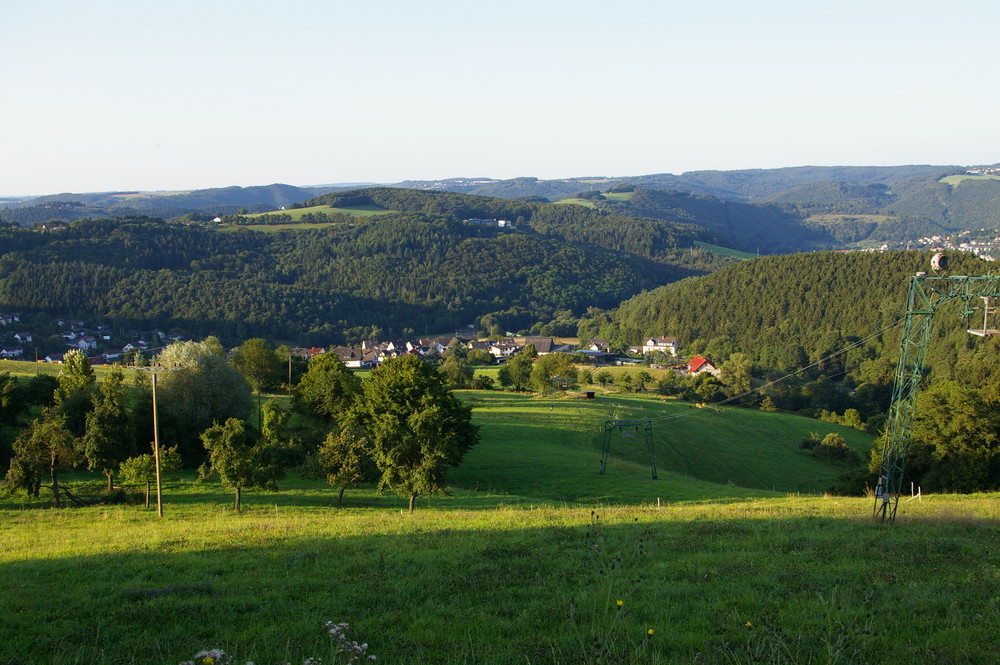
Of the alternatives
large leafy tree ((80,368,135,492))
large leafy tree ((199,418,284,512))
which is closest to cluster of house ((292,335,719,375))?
large leafy tree ((80,368,135,492))

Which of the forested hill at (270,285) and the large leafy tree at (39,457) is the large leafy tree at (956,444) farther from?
the forested hill at (270,285)

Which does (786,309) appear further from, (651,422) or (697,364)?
(651,422)

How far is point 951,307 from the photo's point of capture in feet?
355

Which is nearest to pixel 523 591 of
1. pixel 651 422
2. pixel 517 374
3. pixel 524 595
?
pixel 524 595

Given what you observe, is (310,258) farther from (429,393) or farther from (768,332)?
(429,393)

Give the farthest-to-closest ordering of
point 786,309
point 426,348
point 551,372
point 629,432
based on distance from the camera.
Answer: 1. point 786,309
2. point 426,348
3. point 551,372
4. point 629,432

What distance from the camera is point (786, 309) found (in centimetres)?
13362

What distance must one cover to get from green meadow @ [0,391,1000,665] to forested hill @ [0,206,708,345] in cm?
10995

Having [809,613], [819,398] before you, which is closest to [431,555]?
[809,613]

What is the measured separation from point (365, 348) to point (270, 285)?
38069 millimetres

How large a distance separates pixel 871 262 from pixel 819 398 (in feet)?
211

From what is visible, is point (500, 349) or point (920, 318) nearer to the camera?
point (920, 318)

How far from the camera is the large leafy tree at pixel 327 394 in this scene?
39.3 metres


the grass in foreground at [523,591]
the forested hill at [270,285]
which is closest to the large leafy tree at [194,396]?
the grass in foreground at [523,591]
